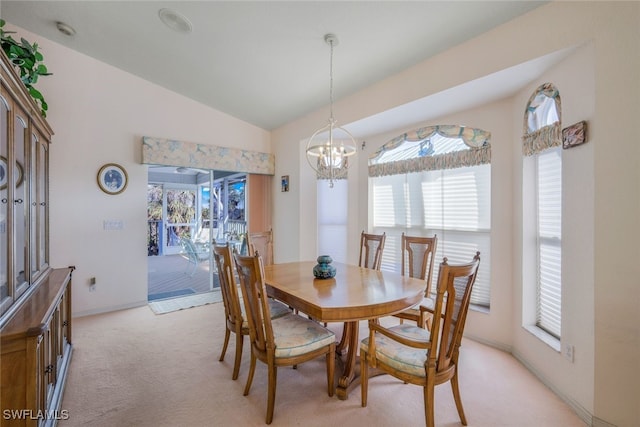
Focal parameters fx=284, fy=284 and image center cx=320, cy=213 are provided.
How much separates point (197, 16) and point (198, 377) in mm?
3059

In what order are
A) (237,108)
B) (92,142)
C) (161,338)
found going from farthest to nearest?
(237,108), (92,142), (161,338)

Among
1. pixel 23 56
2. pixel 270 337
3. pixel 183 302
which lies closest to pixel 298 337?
pixel 270 337

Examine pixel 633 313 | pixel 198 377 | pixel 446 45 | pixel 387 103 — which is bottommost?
pixel 198 377

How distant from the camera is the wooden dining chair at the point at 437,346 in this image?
1.50 meters

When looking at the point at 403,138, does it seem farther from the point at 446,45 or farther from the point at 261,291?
the point at 261,291

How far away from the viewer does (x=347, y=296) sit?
1856mm

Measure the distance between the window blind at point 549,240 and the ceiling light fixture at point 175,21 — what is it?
3355 mm

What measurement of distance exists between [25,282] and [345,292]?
204 centimetres

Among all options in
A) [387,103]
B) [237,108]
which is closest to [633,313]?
[387,103]

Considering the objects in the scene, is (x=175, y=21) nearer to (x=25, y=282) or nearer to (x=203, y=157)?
(x=203, y=157)

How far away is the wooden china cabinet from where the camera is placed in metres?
1.28

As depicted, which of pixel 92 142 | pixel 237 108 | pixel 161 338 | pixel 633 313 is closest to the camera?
pixel 633 313

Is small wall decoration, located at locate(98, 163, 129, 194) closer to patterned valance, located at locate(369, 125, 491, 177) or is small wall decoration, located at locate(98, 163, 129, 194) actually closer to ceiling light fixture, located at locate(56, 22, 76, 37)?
ceiling light fixture, located at locate(56, 22, 76, 37)

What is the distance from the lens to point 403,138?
3.65m
